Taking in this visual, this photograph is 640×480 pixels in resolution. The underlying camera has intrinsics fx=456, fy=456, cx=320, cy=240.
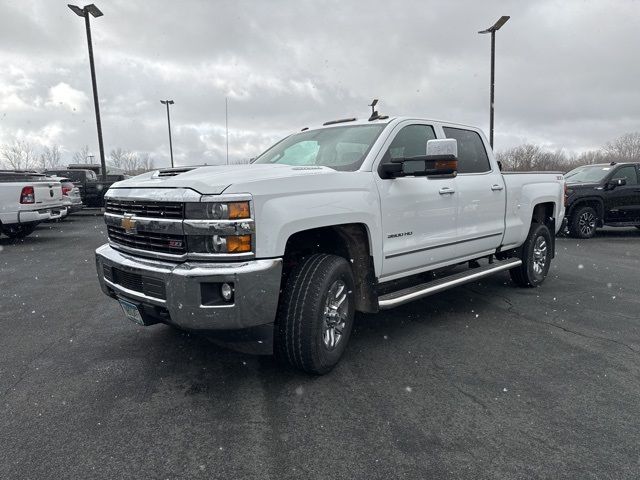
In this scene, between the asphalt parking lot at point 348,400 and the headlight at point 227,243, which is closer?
the asphalt parking lot at point 348,400

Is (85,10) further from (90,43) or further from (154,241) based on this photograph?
(154,241)

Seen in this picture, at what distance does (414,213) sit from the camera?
3898 millimetres

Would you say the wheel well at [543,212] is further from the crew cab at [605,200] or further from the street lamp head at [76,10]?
the street lamp head at [76,10]

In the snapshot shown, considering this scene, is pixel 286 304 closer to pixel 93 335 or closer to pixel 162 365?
pixel 162 365

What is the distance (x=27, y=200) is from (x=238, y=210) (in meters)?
9.20

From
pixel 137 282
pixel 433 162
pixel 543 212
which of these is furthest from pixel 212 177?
pixel 543 212

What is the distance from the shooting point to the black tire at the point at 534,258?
5.74m

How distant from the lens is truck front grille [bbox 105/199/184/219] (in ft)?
9.32

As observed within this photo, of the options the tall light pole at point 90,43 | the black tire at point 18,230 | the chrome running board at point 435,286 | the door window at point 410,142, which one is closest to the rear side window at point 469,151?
the door window at point 410,142

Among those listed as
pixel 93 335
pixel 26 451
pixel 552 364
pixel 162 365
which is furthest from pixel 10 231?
pixel 552 364

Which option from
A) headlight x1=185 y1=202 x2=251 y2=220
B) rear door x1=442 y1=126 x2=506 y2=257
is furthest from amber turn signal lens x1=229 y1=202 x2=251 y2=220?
rear door x1=442 y1=126 x2=506 y2=257

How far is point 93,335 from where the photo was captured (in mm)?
4180

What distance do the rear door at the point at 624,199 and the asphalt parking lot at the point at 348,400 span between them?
7.08 metres

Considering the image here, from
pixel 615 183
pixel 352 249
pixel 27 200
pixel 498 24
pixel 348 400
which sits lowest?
pixel 348 400
